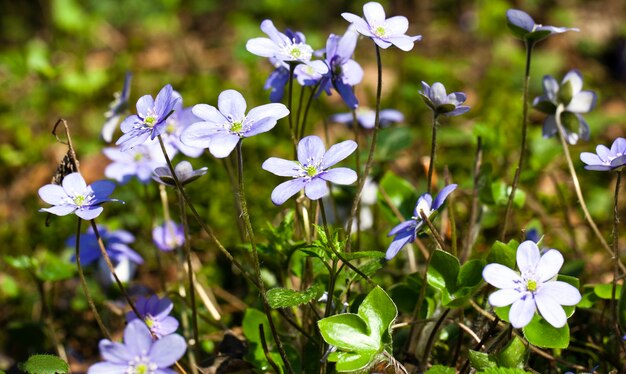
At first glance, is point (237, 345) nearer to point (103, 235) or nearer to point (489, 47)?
point (103, 235)

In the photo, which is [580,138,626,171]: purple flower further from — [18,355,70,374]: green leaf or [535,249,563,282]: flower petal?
[18,355,70,374]: green leaf

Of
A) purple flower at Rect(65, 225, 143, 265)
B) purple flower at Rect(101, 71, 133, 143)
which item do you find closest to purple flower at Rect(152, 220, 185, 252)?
purple flower at Rect(65, 225, 143, 265)

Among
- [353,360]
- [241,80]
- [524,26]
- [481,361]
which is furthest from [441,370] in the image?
[241,80]

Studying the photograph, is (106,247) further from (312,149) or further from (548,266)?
(548,266)

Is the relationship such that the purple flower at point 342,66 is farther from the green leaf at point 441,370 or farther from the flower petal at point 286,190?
the green leaf at point 441,370

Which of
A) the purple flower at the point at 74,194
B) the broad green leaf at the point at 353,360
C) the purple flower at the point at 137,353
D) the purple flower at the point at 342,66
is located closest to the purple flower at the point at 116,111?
the purple flower at the point at 74,194

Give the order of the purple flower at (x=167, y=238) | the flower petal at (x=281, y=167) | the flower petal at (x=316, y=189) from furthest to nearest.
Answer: the purple flower at (x=167, y=238) < the flower petal at (x=281, y=167) < the flower petal at (x=316, y=189)

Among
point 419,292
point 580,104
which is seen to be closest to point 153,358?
point 419,292
